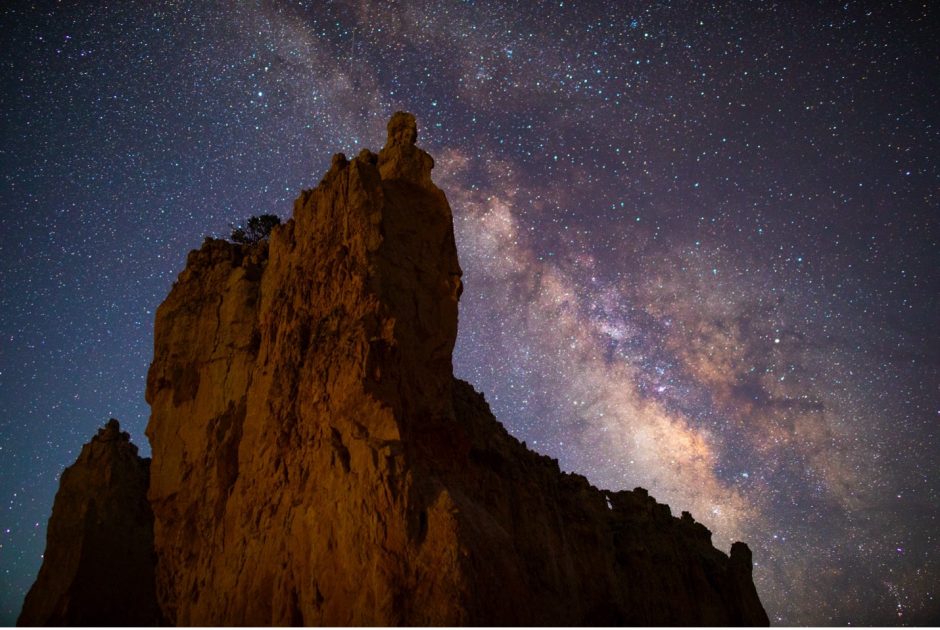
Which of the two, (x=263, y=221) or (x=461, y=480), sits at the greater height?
(x=263, y=221)

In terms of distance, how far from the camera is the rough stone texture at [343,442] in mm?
13633

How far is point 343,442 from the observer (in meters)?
15.4

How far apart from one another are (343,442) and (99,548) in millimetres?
16304

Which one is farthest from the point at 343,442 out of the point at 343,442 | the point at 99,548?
the point at 99,548

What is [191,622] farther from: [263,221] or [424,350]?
[263,221]

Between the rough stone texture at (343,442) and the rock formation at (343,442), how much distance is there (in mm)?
58

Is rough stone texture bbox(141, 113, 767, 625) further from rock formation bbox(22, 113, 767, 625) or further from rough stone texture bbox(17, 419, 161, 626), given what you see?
rough stone texture bbox(17, 419, 161, 626)

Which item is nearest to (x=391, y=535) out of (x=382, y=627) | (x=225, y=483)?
(x=382, y=627)

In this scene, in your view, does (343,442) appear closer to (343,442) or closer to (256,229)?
(343,442)

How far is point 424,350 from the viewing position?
60.1ft

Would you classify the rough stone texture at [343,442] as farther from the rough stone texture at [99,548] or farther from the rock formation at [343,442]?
the rough stone texture at [99,548]

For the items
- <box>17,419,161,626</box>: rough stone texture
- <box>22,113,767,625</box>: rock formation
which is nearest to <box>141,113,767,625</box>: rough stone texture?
<box>22,113,767,625</box>: rock formation

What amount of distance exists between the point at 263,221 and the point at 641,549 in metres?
29.1

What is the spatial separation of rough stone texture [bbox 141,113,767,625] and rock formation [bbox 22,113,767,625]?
0.06 m
